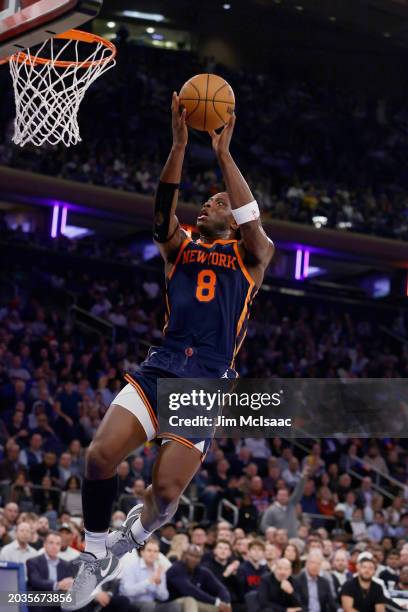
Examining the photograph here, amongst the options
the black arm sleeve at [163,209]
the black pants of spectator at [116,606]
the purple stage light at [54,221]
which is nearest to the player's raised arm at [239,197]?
the black arm sleeve at [163,209]

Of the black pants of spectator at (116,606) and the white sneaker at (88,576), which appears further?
the black pants of spectator at (116,606)

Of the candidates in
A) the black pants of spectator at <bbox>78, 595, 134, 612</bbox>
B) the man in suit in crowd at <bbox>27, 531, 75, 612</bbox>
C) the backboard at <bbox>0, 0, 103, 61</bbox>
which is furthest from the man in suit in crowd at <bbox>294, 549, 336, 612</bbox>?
the backboard at <bbox>0, 0, 103, 61</bbox>

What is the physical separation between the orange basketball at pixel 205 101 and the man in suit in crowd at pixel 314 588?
7266 mm

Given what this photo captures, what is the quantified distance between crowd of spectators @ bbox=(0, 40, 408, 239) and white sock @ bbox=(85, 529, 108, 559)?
14029 millimetres

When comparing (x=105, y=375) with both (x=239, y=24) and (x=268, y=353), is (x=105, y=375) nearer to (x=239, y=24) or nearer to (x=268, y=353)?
(x=268, y=353)

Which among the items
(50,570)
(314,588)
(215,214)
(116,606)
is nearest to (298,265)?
(314,588)

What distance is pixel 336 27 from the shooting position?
26.1 m

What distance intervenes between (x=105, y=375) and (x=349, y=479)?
4385 millimetres

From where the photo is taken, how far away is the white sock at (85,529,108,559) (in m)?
6.37

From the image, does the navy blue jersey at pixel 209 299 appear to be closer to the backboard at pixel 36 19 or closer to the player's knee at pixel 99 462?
the player's knee at pixel 99 462

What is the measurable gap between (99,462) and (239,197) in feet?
5.83

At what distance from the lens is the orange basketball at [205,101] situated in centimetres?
638

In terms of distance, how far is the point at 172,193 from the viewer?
6.46 metres

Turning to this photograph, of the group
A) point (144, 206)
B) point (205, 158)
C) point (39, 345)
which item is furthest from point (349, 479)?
point (205, 158)
